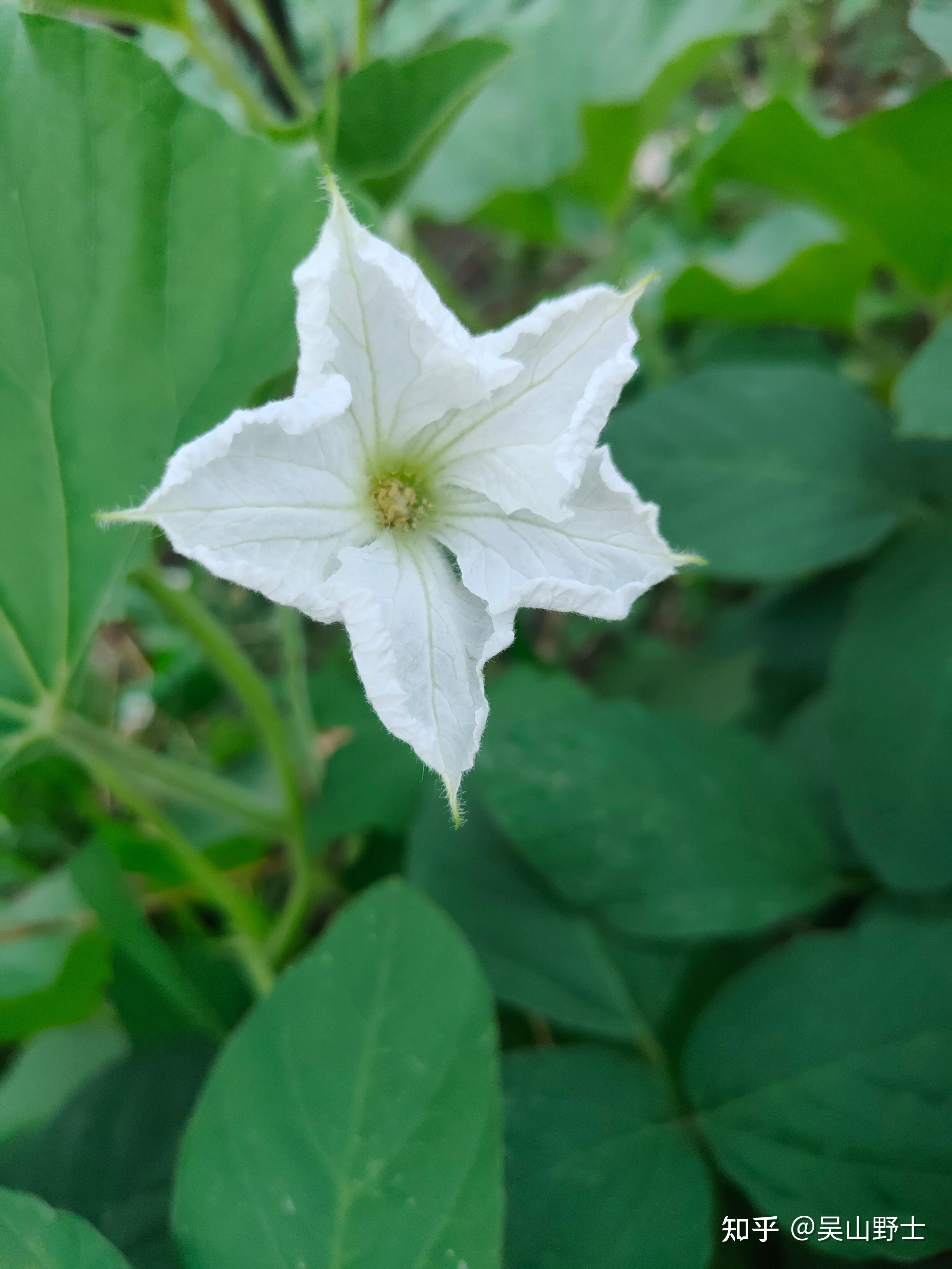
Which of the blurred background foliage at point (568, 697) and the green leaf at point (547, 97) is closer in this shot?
the blurred background foliage at point (568, 697)

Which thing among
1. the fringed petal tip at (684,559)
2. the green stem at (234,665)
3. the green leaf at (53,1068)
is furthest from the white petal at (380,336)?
the green leaf at (53,1068)

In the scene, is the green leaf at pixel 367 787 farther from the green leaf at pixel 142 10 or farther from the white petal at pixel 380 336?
the green leaf at pixel 142 10

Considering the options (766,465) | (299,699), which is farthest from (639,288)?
(299,699)

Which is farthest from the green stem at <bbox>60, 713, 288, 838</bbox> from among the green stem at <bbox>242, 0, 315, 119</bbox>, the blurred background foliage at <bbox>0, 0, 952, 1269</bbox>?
the green stem at <bbox>242, 0, 315, 119</bbox>

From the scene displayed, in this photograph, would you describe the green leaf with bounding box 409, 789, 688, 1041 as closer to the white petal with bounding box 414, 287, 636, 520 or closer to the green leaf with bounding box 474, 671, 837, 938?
the green leaf with bounding box 474, 671, 837, 938

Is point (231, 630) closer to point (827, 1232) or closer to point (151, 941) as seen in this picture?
point (151, 941)
